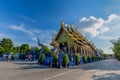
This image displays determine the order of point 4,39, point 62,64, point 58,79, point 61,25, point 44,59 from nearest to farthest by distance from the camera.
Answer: point 58,79
point 62,64
point 44,59
point 61,25
point 4,39

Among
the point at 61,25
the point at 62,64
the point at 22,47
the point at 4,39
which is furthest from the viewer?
the point at 4,39

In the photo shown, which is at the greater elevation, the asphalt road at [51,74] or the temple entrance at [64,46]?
the temple entrance at [64,46]

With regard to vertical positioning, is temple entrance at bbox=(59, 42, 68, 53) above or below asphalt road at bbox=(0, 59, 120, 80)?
above

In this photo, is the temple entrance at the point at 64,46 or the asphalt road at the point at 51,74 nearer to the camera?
the asphalt road at the point at 51,74

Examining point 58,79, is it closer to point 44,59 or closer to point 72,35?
point 44,59

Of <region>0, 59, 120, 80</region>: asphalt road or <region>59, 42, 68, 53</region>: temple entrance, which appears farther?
<region>59, 42, 68, 53</region>: temple entrance

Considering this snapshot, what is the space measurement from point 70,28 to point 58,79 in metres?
29.8

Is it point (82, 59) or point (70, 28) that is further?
point (70, 28)

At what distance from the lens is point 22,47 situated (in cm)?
7469

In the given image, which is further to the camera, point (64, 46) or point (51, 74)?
point (64, 46)

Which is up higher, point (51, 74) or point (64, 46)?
point (64, 46)

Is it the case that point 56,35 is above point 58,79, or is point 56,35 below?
above

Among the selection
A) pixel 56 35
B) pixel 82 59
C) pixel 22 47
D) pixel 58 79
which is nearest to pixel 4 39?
pixel 22 47

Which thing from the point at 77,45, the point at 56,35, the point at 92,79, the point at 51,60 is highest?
the point at 56,35
